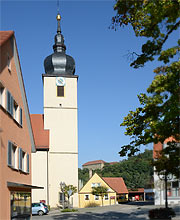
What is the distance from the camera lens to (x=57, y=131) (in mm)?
42312

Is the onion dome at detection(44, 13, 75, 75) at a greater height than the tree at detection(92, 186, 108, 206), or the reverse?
the onion dome at detection(44, 13, 75, 75)

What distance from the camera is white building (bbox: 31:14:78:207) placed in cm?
4009

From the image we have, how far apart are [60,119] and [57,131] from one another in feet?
5.14

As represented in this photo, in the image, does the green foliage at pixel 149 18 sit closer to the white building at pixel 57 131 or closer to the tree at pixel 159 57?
the tree at pixel 159 57

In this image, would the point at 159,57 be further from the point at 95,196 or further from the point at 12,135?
the point at 95,196

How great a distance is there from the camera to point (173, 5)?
9.56 meters

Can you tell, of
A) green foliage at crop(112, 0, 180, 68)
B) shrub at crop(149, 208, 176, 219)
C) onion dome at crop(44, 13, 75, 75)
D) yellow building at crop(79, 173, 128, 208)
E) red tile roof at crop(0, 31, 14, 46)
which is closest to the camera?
green foliage at crop(112, 0, 180, 68)

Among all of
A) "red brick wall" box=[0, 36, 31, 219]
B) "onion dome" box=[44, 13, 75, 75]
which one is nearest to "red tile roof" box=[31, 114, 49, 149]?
"onion dome" box=[44, 13, 75, 75]

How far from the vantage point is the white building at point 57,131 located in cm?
4009

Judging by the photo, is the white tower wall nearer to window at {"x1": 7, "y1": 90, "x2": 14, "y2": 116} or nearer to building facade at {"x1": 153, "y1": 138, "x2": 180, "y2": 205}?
window at {"x1": 7, "y1": 90, "x2": 14, "y2": 116}

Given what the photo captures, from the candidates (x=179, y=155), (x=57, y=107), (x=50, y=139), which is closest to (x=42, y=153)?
(x=50, y=139)

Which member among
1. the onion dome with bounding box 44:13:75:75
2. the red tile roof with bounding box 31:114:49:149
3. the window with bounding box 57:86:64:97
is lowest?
the red tile roof with bounding box 31:114:49:149

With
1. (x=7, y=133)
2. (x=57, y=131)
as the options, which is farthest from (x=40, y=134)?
(x=7, y=133)

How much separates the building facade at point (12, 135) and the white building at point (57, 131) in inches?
840
